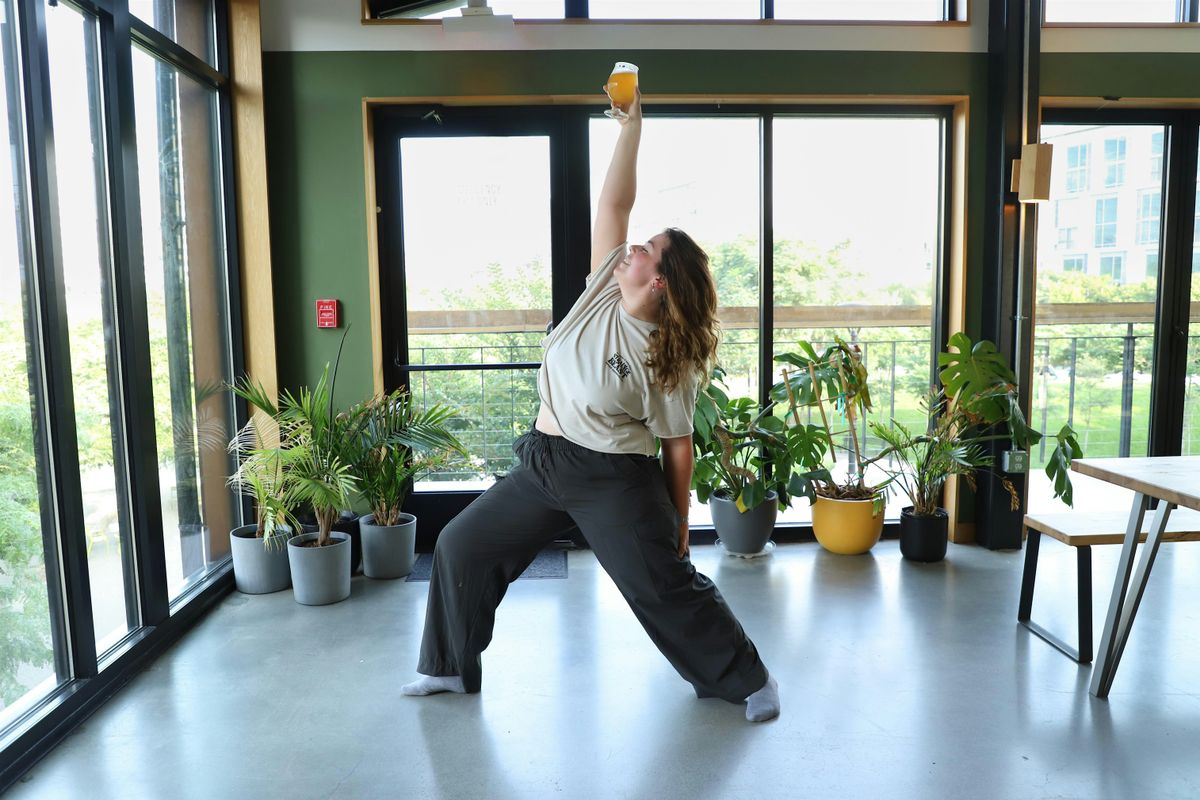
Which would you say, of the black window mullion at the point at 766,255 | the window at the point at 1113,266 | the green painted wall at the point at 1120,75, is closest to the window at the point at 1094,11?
the green painted wall at the point at 1120,75

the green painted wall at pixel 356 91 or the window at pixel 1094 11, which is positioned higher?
the window at pixel 1094 11

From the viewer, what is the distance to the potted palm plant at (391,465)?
3559mm

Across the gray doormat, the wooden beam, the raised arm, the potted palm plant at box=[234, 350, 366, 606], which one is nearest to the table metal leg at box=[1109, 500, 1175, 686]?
the raised arm

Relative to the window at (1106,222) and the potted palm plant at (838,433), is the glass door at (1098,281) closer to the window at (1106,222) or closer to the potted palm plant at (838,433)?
the window at (1106,222)

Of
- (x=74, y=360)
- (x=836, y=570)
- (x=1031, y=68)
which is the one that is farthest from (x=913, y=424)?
(x=74, y=360)

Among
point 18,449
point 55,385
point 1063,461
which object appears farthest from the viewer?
point 1063,461

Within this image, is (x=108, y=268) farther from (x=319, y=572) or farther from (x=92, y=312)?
(x=319, y=572)

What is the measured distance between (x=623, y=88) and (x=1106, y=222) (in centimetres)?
318

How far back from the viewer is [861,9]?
4109 millimetres

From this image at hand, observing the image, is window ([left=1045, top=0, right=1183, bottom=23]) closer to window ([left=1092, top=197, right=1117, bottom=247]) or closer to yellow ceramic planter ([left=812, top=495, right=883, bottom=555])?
window ([left=1092, top=197, right=1117, bottom=247])

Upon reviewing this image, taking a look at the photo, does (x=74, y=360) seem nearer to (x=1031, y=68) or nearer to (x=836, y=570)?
(x=836, y=570)

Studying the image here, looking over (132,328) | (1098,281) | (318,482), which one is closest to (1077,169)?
(1098,281)

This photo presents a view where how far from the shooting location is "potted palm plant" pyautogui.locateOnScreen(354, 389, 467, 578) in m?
3.56

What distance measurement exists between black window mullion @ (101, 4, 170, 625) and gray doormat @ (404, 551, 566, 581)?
1.09m
